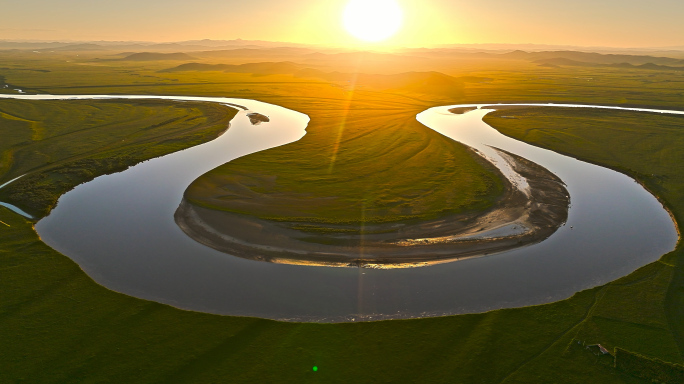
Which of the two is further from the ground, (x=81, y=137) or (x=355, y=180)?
(x=81, y=137)

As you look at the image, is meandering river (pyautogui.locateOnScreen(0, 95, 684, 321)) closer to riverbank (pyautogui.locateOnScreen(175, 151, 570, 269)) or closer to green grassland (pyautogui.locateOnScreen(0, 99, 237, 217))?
riverbank (pyautogui.locateOnScreen(175, 151, 570, 269))

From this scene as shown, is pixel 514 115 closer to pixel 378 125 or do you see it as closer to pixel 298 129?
pixel 378 125

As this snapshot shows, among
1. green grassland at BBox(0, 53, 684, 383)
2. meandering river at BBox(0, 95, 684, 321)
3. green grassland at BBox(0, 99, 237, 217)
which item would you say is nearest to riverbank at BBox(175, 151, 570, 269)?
meandering river at BBox(0, 95, 684, 321)

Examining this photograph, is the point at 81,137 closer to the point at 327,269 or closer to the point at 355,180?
the point at 355,180

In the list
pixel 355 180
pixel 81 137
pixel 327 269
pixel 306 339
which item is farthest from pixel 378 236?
pixel 81 137

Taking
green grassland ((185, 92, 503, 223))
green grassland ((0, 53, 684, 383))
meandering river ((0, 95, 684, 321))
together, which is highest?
green grassland ((185, 92, 503, 223))

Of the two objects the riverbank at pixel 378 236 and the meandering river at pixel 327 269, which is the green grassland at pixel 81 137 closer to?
the meandering river at pixel 327 269
